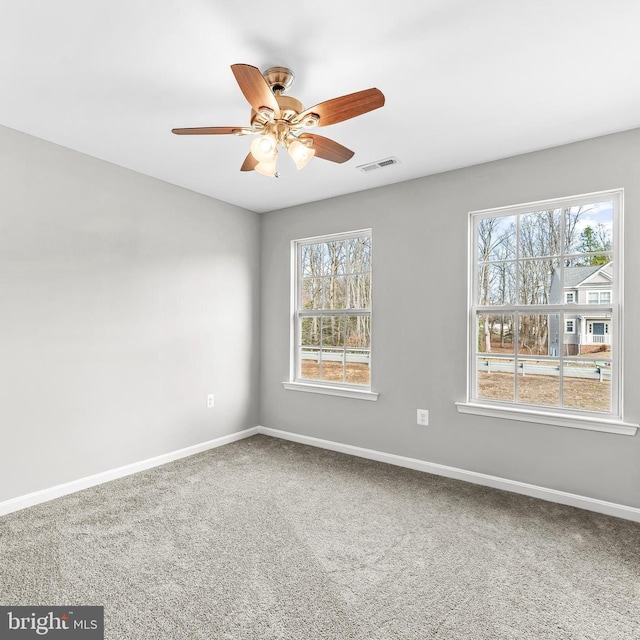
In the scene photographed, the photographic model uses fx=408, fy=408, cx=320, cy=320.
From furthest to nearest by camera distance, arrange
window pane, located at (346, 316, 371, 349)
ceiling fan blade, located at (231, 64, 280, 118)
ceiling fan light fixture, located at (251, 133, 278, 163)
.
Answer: window pane, located at (346, 316, 371, 349)
ceiling fan light fixture, located at (251, 133, 278, 163)
ceiling fan blade, located at (231, 64, 280, 118)

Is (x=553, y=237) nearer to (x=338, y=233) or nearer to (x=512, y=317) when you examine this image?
(x=512, y=317)

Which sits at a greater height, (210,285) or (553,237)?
(553,237)

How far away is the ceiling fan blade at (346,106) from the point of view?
5.56 ft

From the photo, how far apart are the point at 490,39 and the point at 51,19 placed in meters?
1.86

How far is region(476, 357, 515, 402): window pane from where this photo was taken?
10.1 feet

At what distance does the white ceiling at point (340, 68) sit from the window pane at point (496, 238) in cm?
49

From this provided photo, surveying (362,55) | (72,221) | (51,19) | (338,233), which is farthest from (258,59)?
(338,233)

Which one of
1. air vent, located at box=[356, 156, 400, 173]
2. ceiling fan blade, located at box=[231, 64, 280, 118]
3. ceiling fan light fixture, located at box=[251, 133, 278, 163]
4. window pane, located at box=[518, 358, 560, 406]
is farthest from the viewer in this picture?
air vent, located at box=[356, 156, 400, 173]

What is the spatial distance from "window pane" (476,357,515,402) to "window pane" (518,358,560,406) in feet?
0.23

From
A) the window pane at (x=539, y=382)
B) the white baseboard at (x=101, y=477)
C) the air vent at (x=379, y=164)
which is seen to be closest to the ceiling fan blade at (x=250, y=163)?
the air vent at (x=379, y=164)

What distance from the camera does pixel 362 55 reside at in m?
1.89

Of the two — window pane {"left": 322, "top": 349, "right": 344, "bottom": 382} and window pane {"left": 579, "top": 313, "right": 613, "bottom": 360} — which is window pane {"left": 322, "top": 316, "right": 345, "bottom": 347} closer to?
window pane {"left": 322, "top": 349, "right": 344, "bottom": 382}

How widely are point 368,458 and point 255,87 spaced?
303cm
